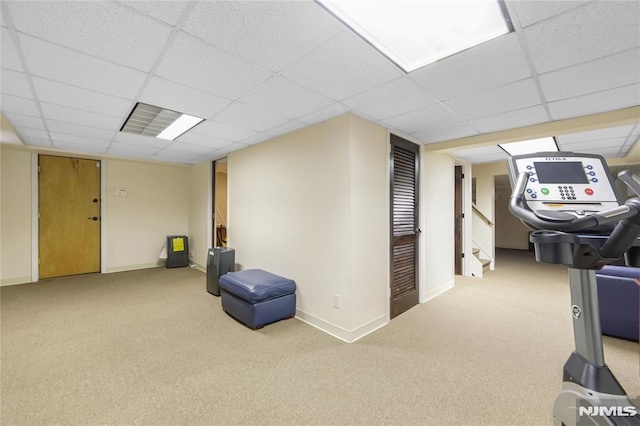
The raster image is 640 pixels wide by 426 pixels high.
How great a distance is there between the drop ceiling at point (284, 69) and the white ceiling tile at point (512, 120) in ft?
0.06

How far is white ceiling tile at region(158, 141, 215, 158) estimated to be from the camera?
412 centimetres

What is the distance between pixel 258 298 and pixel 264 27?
7.72ft

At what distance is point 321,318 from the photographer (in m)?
2.90

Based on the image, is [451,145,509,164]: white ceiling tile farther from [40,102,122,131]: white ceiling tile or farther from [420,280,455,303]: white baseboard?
[40,102,122,131]: white ceiling tile

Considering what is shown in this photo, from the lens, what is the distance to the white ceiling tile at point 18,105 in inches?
94.5

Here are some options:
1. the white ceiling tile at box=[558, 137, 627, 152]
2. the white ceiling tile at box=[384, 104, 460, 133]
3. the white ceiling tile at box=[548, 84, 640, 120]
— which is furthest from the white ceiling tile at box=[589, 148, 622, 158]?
the white ceiling tile at box=[384, 104, 460, 133]

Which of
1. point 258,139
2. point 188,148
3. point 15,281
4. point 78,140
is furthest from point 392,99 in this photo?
point 15,281

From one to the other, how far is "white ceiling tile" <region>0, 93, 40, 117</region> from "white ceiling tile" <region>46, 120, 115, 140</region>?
0.31 m

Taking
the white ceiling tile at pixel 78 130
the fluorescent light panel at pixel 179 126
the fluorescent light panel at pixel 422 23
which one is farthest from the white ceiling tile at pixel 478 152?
the white ceiling tile at pixel 78 130

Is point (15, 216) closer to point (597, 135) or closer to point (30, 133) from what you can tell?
point (30, 133)

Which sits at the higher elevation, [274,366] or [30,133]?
[30,133]

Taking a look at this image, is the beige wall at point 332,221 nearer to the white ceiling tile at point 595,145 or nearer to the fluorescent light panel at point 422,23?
the fluorescent light panel at point 422,23

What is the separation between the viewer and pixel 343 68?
184 centimetres

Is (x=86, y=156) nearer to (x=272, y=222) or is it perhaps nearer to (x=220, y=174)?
(x=220, y=174)
